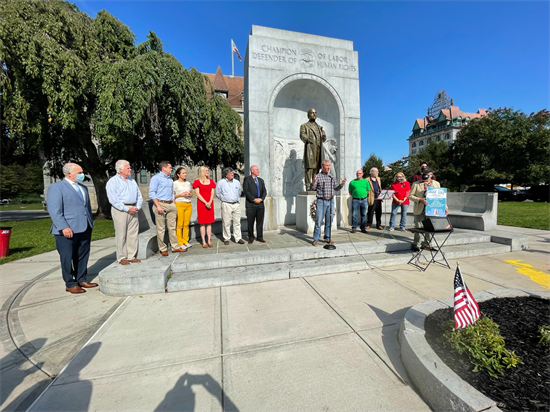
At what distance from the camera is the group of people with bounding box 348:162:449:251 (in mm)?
5410

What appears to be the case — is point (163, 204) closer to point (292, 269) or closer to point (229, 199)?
point (229, 199)

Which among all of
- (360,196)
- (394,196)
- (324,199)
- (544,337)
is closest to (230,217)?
(324,199)

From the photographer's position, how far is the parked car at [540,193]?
1013 inches

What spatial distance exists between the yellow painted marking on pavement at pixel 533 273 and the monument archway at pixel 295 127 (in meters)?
4.92

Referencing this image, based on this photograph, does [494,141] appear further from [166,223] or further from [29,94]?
[29,94]

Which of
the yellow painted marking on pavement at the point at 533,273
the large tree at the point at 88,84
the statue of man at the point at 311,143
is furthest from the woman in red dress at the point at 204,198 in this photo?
the large tree at the point at 88,84

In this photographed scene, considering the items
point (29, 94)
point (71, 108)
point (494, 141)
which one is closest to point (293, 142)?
point (71, 108)

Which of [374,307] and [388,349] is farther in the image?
[374,307]

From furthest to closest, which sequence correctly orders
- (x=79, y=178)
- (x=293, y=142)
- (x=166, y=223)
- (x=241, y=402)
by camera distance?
(x=293, y=142)
(x=166, y=223)
(x=79, y=178)
(x=241, y=402)

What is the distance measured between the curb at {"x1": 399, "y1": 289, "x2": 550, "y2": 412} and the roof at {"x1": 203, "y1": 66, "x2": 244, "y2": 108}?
43.6 metres

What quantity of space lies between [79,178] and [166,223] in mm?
1653

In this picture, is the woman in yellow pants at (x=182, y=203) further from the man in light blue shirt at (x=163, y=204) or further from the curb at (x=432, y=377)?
the curb at (x=432, y=377)

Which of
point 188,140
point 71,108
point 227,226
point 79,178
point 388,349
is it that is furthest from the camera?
point 188,140

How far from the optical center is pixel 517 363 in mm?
1888
